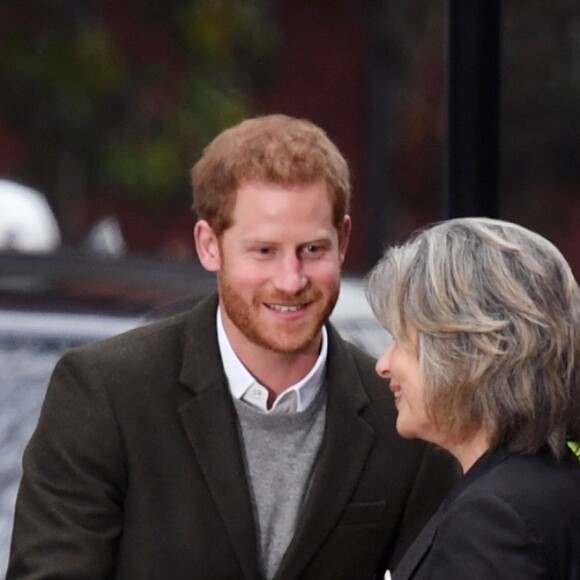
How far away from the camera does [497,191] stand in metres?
3.44

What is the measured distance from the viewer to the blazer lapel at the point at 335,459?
124 inches

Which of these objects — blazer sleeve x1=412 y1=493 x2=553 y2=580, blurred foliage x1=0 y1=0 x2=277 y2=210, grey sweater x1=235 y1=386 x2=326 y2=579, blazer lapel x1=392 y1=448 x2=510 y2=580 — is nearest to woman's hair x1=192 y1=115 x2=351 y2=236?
grey sweater x1=235 y1=386 x2=326 y2=579

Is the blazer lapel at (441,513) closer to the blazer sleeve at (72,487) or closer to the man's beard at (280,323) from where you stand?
the man's beard at (280,323)

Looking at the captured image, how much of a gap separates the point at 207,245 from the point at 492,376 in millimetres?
696

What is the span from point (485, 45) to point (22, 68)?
9.00 m

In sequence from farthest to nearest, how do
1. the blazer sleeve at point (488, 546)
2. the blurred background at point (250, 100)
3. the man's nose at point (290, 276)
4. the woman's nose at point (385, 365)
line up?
the blurred background at point (250, 100) < the man's nose at point (290, 276) < the woman's nose at point (385, 365) < the blazer sleeve at point (488, 546)

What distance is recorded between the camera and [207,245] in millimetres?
3213

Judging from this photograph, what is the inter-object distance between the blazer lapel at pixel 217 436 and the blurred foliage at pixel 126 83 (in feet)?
27.9

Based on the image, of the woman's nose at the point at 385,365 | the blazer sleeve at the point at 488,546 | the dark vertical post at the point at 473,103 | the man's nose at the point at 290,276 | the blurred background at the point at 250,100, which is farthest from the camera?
the blurred background at the point at 250,100

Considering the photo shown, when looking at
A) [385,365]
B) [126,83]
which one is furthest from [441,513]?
[126,83]

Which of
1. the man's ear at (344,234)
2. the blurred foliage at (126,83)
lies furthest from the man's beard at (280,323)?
the blurred foliage at (126,83)

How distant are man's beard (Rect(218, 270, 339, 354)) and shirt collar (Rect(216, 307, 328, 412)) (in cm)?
11

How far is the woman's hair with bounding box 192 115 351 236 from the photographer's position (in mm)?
3148

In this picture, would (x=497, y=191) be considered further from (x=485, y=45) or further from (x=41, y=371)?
(x=41, y=371)
